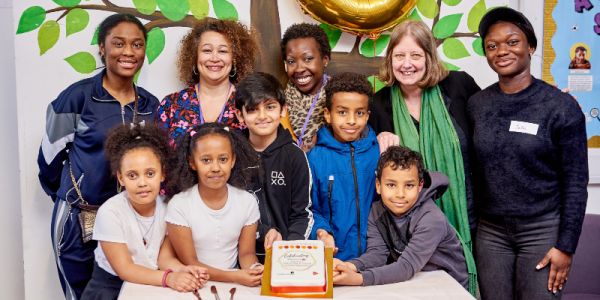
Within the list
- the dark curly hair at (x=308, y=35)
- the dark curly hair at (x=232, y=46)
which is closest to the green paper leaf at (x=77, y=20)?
the dark curly hair at (x=232, y=46)

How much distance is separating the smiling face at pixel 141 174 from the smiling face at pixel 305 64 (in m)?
0.80

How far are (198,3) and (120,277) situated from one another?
143 cm

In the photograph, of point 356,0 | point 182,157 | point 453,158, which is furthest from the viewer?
point 356,0

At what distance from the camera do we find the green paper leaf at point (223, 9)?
2688 millimetres

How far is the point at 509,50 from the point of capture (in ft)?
6.99

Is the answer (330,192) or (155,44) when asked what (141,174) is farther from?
(155,44)

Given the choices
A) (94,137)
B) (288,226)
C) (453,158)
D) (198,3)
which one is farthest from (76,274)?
(453,158)

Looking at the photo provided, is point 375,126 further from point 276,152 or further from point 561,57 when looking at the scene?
point 561,57

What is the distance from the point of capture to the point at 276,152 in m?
2.09

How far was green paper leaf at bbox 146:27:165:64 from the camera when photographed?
8.66 ft

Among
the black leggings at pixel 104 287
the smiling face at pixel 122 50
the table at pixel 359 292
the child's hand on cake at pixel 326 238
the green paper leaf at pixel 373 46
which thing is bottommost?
the black leggings at pixel 104 287

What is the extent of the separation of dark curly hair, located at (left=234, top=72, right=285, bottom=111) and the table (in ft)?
2.26

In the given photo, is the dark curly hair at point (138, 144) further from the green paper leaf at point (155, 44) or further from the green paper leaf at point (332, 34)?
the green paper leaf at point (332, 34)

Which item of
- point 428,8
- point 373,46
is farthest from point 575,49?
point 373,46
